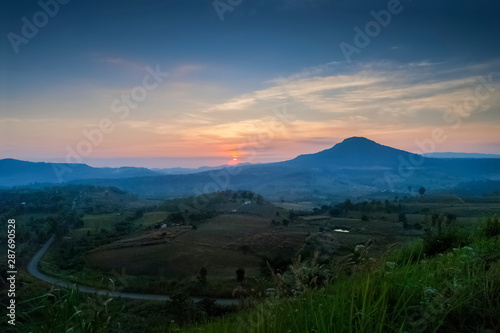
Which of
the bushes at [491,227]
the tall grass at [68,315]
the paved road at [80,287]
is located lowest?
the paved road at [80,287]

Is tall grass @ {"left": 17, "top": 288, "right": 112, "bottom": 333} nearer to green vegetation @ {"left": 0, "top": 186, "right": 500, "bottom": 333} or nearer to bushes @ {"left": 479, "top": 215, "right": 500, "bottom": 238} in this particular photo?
green vegetation @ {"left": 0, "top": 186, "right": 500, "bottom": 333}

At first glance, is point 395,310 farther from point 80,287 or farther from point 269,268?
point 80,287

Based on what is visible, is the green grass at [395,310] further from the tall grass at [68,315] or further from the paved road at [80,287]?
the paved road at [80,287]

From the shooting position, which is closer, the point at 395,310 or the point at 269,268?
the point at 395,310

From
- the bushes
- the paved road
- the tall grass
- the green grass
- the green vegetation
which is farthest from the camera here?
the paved road

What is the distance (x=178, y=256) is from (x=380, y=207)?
9137 centimetres

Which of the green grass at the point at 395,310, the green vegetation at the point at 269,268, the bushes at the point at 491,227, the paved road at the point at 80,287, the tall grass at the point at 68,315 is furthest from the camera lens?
the paved road at the point at 80,287

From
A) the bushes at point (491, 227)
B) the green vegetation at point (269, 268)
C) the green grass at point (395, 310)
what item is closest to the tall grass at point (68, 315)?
the green vegetation at point (269, 268)

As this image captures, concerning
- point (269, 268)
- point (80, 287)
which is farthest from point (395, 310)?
point (80, 287)

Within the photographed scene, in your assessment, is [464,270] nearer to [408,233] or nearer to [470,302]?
[470,302]

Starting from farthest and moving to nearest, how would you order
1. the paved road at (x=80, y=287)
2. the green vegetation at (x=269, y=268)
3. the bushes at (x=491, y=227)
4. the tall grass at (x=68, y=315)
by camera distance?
the paved road at (x=80, y=287), the bushes at (x=491, y=227), the tall grass at (x=68, y=315), the green vegetation at (x=269, y=268)

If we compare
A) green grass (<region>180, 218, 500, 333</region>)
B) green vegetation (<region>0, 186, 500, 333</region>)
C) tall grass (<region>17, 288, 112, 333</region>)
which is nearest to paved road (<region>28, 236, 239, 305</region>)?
tall grass (<region>17, 288, 112, 333</region>)

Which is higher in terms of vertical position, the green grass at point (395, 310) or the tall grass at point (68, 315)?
the green grass at point (395, 310)

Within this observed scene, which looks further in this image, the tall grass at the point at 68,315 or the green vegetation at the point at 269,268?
the tall grass at the point at 68,315
